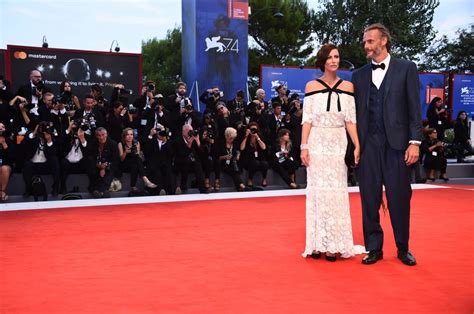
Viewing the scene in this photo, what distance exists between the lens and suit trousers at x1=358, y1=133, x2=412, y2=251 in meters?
3.62

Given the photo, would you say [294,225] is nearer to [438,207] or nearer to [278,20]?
[438,207]

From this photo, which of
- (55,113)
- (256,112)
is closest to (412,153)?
(55,113)

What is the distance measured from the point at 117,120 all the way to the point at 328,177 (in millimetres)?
4764

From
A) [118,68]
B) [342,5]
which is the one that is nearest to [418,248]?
[118,68]

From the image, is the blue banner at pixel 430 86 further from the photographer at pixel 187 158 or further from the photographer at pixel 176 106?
the photographer at pixel 187 158

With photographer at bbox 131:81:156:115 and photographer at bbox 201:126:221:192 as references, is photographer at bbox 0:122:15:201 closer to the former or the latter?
photographer at bbox 131:81:156:115

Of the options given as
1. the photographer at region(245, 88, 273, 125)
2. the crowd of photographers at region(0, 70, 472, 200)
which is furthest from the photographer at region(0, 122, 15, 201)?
the photographer at region(245, 88, 273, 125)

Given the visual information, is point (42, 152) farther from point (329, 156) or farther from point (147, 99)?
point (329, 156)

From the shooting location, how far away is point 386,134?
3598 mm

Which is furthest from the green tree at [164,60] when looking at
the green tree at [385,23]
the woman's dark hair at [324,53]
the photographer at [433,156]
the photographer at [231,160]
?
the woman's dark hair at [324,53]

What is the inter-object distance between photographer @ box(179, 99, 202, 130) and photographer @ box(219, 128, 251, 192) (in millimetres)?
480

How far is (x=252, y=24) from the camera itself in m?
30.8

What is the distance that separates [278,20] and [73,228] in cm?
2748

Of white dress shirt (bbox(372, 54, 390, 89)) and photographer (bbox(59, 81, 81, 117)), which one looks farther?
photographer (bbox(59, 81, 81, 117))
